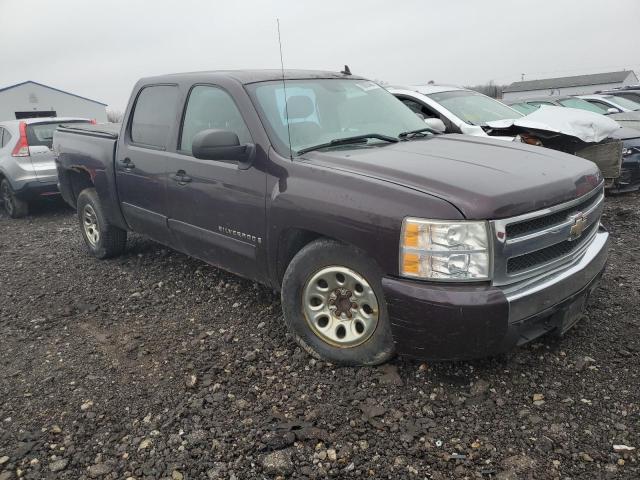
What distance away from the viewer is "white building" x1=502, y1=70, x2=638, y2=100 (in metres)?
59.9

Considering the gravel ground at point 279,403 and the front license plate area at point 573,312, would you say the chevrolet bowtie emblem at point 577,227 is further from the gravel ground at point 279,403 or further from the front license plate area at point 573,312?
the gravel ground at point 279,403

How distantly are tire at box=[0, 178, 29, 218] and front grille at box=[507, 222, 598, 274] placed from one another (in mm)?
8078

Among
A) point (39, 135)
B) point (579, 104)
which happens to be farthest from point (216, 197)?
point (579, 104)

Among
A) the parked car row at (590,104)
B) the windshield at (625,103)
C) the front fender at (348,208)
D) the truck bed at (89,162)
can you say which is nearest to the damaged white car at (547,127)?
the front fender at (348,208)

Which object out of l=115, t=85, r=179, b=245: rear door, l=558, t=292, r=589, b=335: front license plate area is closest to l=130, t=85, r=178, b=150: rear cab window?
l=115, t=85, r=179, b=245: rear door

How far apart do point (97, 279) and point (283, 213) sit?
2.75 m

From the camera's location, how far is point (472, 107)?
685 cm

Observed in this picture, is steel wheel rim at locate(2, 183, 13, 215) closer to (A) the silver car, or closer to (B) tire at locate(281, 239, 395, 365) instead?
(A) the silver car

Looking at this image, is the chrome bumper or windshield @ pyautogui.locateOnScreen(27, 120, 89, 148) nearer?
the chrome bumper

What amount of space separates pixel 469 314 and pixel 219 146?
5.90 ft

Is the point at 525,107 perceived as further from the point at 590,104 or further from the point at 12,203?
the point at 12,203

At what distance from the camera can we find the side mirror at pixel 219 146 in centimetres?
320

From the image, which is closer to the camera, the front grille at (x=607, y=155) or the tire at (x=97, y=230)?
the tire at (x=97, y=230)

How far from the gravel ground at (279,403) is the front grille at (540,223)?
850 mm
